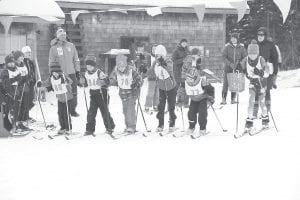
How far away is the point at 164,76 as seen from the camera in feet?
29.8

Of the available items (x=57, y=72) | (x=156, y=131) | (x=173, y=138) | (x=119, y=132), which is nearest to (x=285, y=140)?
(x=173, y=138)

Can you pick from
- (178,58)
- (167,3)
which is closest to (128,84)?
(178,58)

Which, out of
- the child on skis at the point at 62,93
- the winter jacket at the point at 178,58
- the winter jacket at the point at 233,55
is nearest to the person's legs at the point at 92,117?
the child on skis at the point at 62,93

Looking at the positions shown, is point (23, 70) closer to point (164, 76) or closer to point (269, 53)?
point (164, 76)

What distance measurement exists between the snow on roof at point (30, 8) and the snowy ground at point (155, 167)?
5.81 m

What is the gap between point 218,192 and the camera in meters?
4.84

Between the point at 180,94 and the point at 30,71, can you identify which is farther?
the point at 180,94

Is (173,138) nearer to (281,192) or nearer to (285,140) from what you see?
(285,140)

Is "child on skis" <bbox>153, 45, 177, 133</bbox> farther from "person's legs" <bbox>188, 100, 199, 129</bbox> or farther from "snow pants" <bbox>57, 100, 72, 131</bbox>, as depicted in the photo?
"snow pants" <bbox>57, 100, 72, 131</bbox>

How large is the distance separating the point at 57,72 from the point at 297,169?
15.8 ft

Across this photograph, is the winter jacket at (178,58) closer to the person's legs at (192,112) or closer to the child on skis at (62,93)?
the person's legs at (192,112)

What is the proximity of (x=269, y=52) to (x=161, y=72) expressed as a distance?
1995 millimetres

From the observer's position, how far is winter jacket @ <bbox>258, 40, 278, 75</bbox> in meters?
9.03

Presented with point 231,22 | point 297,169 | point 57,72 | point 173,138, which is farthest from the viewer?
point 231,22
